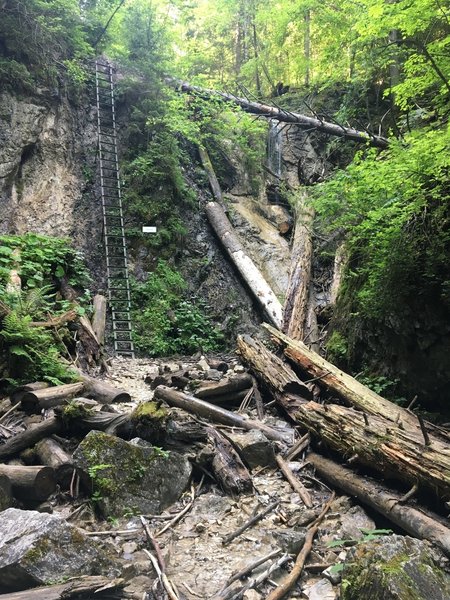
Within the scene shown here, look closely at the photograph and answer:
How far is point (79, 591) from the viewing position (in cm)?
249

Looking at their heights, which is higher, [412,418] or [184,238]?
[184,238]

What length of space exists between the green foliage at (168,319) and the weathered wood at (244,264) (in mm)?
1709

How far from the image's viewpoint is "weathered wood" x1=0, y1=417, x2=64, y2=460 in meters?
4.32

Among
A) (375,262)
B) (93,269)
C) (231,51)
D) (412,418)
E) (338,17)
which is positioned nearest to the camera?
(412,418)

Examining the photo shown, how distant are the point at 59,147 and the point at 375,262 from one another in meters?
10.9

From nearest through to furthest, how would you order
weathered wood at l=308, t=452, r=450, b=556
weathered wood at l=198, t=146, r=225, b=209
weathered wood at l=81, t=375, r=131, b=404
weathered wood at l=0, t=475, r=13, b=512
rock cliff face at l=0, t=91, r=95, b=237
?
weathered wood at l=308, t=452, r=450, b=556
weathered wood at l=0, t=475, r=13, b=512
weathered wood at l=81, t=375, r=131, b=404
rock cliff face at l=0, t=91, r=95, b=237
weathered wood at l=198, t=146, r=225, b=209

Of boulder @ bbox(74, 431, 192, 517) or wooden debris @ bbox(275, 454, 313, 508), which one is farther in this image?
wooden debris @ bbox(275, 454, 313, 508)

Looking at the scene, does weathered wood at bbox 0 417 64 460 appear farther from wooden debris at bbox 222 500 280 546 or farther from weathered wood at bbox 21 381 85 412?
wooden debris at bbox 222 500 280 546

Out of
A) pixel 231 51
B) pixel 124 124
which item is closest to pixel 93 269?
pixel 124 124

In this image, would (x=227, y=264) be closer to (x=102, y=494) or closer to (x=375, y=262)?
(x=375, y=262)

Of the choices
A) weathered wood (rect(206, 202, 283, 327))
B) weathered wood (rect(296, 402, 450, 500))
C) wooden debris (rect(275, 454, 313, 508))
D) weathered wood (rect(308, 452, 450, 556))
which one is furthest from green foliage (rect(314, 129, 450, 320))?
weathered wood (rect(206, 202, 283, 327))

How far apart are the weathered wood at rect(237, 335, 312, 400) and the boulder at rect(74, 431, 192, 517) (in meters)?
2.66

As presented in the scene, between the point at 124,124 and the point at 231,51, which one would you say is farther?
the point at 231,51

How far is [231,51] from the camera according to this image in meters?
24.2
